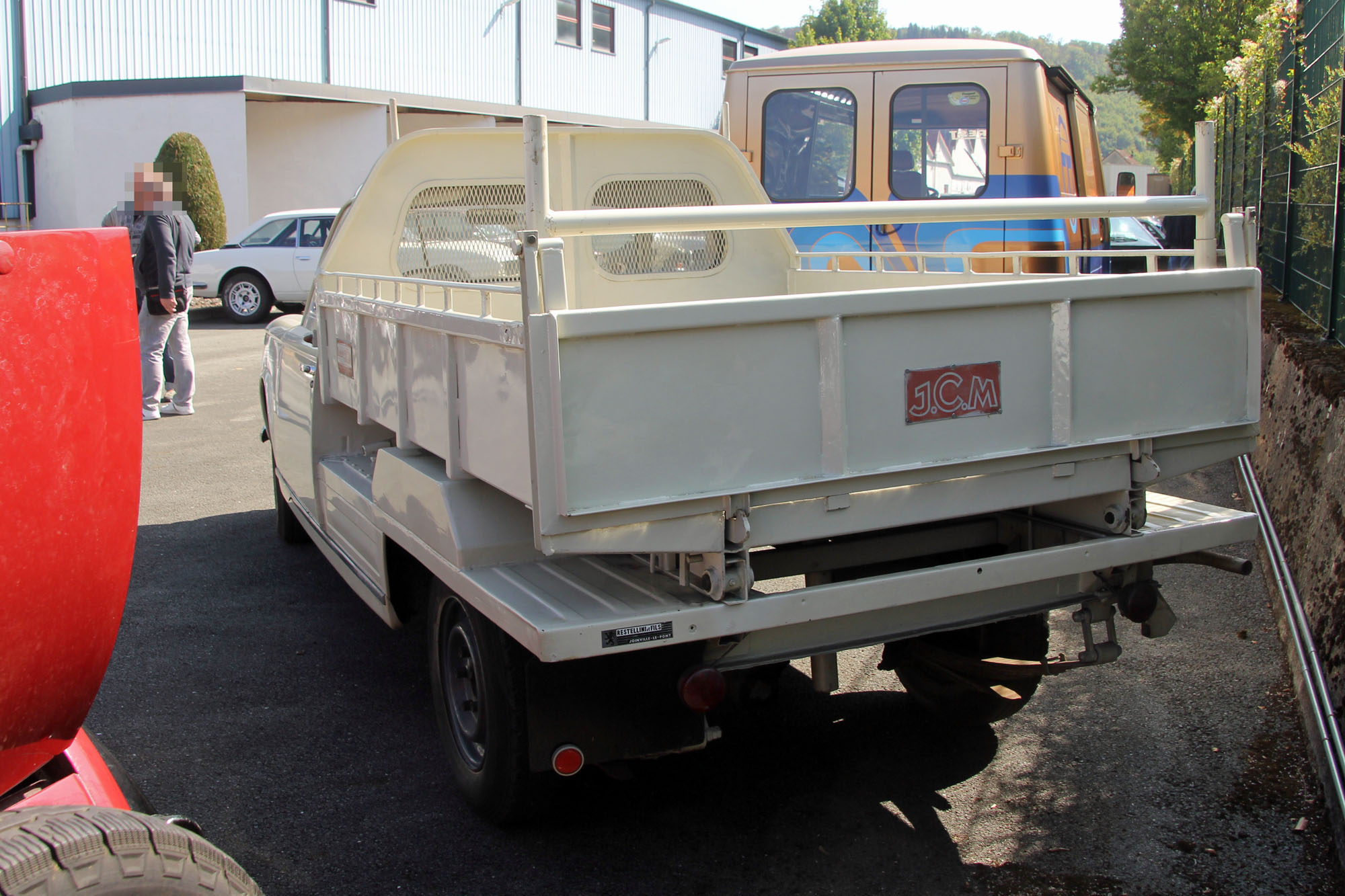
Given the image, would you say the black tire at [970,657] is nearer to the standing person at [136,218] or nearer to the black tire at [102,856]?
the black tire at [102,856]

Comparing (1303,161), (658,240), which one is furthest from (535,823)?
(1303,161)

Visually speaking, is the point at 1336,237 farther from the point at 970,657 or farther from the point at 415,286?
the point at 415,286

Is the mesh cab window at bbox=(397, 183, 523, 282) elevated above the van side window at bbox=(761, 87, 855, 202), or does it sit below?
below

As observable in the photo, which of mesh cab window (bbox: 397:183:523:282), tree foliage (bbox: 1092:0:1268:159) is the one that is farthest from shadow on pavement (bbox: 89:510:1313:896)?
tree foliage (bbox: 1092:0:1268:159)

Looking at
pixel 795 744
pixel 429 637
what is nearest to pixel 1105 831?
pixel 795 744

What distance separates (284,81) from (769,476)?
2128 centimetres

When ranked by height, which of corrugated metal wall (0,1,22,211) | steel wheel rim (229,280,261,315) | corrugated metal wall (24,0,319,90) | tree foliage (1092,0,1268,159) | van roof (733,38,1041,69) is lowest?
steel wheel rim (229,280,261,315)

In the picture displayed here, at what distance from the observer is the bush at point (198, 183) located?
62.6 ft

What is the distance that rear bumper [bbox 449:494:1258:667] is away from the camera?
9.20 feet

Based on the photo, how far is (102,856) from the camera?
5.53 ft

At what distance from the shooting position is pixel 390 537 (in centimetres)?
395

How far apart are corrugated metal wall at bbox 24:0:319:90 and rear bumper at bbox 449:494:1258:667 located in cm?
2125

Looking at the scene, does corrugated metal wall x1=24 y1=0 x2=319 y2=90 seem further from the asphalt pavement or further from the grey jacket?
the asphalt pavement

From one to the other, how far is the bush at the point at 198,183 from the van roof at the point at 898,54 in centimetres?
1389
